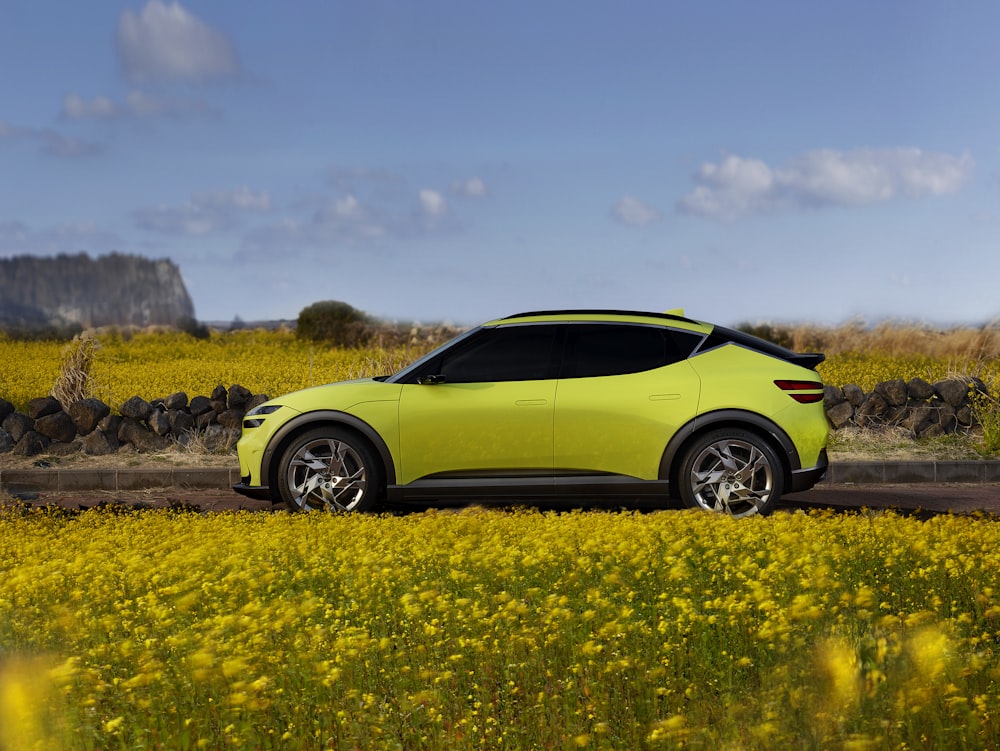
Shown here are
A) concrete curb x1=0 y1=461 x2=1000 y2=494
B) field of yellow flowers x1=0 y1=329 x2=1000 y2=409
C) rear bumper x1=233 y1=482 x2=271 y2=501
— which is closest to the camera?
rear bumper x1=233 y1=482 x2=271 y2=501

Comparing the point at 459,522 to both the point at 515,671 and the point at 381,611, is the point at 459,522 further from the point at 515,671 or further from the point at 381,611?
the point at 515,671

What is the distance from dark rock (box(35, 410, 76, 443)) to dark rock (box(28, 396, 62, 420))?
99 millimetres

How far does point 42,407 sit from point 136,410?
48.1 inches

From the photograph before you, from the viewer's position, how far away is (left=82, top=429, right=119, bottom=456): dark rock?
1347 centimetres

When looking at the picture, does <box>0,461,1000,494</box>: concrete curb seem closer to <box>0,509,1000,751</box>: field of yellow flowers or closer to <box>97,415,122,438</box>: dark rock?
<box>97,415,122,438</box>: dark rock

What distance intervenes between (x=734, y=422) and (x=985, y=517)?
219 cm

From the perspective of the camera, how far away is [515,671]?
14.9 ft

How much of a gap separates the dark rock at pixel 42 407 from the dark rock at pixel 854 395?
9479 millimetres

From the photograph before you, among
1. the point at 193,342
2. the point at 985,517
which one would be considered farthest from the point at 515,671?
the point at 193,342

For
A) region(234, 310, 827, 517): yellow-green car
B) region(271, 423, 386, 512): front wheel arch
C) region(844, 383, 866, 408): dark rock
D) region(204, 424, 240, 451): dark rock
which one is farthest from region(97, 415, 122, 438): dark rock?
region(844, 383, 866, 408): dark rock

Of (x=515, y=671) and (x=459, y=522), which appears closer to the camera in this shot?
(x=515, y=671)

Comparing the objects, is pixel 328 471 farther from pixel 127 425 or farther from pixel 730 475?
pixel 127 425

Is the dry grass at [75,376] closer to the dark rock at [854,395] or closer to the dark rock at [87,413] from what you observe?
the dark rock at [87,413]

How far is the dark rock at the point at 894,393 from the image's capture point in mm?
13742
